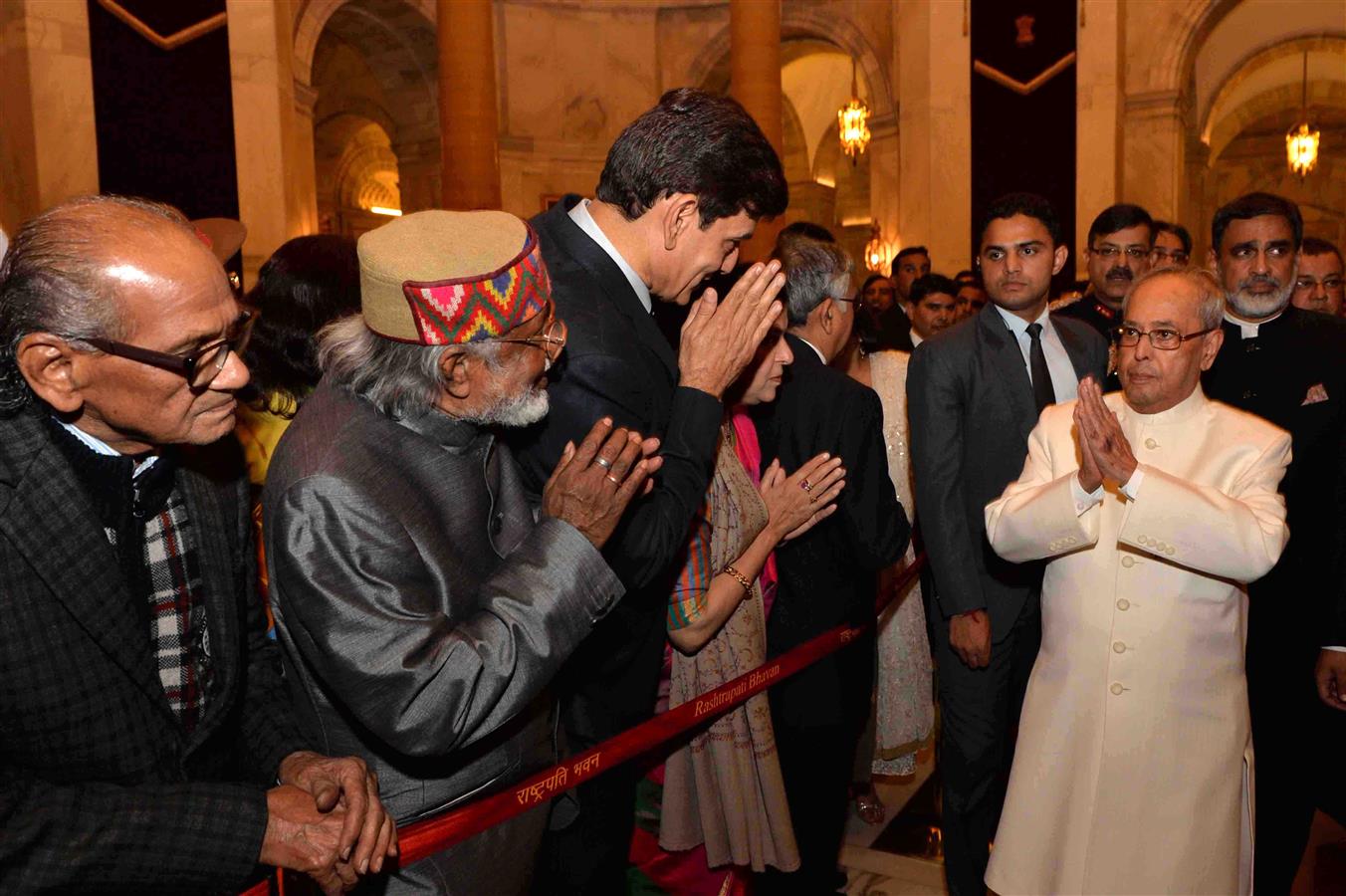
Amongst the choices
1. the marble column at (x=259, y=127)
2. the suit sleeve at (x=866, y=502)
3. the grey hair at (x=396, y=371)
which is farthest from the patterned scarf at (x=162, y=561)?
the marble column at (x=259, y=127)

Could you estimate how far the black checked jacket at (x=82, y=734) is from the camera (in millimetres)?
1424

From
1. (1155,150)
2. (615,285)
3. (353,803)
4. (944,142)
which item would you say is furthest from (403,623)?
(1155,150)

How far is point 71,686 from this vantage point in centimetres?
149

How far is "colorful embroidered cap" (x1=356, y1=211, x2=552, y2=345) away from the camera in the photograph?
171cm

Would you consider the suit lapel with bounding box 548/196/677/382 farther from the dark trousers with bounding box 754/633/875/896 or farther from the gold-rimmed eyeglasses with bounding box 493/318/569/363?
the dark trousers with bounding box 754/633/875/896

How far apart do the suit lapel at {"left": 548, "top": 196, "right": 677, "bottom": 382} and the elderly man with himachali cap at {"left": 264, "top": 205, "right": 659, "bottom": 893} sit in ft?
1.12

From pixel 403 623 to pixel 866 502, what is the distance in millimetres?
1762

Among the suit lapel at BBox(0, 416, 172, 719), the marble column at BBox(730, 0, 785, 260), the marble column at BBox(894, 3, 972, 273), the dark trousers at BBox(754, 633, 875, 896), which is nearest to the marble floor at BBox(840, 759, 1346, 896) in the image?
the dark trousers at BBox(754, 633, 875, 896)

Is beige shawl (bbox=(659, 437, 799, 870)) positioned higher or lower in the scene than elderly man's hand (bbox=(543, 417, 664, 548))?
lower

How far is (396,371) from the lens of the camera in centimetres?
178

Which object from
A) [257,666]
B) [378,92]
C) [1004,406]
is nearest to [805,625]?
[1004,406]

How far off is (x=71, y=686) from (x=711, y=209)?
1517 mm

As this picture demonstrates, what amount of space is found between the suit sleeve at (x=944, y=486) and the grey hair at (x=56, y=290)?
2.52 m

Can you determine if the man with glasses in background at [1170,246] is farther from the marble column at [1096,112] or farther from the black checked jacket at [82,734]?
the marble column at [1096,112]
